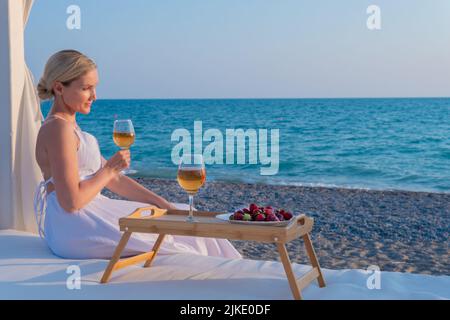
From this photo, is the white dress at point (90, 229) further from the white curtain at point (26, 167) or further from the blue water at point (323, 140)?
the blue water at point (323, 140)

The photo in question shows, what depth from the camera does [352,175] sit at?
1437cm

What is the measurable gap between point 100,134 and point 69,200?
22.9 meters

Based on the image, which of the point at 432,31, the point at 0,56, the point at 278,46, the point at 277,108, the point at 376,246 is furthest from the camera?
the point at 277,108

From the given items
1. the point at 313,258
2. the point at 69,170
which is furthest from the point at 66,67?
the point at 313,258

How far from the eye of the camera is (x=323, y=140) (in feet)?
70.9

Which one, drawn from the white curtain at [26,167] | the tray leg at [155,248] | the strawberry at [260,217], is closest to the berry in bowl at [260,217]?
the strawberry at [260,217]

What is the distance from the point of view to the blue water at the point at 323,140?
1366 centimetres

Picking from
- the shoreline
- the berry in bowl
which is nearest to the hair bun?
the berry in bowl

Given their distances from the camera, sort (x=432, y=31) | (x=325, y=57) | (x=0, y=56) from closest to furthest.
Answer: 1. (x=0, y=56)
2. (x=432, y=31)
3. (x=325, y=57)

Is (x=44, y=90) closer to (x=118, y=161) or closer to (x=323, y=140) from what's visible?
(x=118, y=161)

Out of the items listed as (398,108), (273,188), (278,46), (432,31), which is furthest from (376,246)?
(398,108)

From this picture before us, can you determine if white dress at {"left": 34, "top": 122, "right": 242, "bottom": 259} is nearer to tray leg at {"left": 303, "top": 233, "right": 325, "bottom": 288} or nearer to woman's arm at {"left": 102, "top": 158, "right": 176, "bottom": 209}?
woman's arm at {"left": 102, "top": 158, "right": 176, "bottom": 209}

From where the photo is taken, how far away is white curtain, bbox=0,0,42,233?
3.84 m
